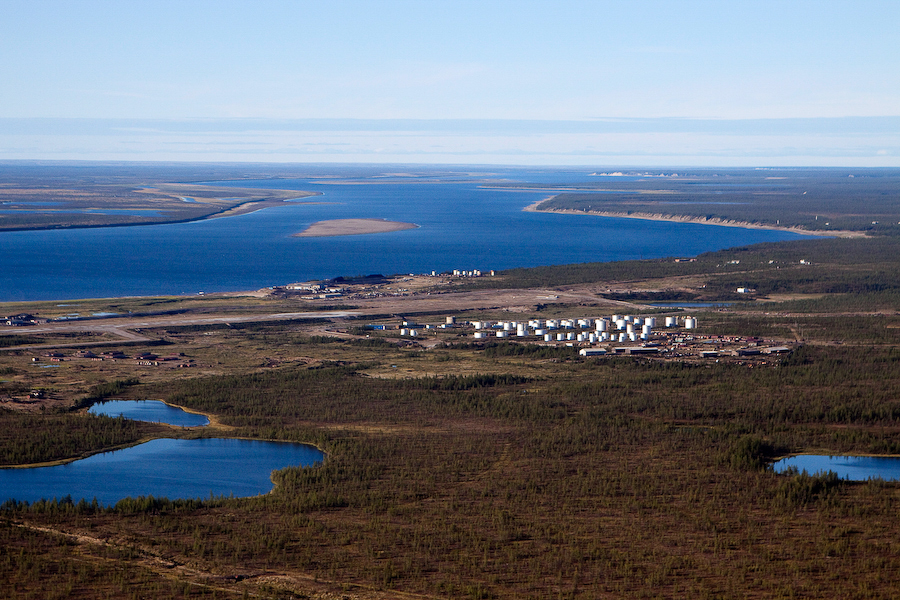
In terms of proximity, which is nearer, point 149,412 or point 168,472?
point 168,472

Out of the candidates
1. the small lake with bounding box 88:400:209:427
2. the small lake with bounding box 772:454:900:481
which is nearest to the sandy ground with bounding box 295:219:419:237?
the small lake with bounding box 88:400:209:427

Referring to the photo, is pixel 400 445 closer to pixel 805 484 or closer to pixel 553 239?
pixel 805 484

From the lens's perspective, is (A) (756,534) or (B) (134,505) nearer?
(A) (756,534)

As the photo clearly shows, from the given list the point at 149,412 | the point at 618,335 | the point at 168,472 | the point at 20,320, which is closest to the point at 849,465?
the point at 168,472

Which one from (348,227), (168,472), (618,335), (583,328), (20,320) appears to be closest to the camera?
(168,472)

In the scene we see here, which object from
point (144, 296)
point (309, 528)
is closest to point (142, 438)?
point (309, 528)

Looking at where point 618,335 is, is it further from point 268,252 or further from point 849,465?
point 268,252
